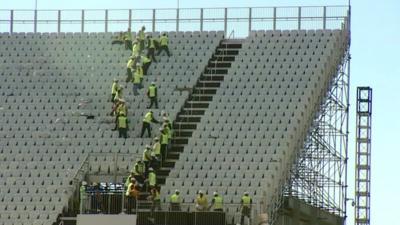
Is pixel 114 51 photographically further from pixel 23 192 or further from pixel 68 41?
pixel 23 192

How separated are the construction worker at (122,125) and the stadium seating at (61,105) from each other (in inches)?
7.6

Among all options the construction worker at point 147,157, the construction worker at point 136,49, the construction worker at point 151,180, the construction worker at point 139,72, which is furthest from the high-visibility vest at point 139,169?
the construction worker at point 136,49

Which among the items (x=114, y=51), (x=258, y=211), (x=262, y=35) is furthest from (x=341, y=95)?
(x=258, y=211)

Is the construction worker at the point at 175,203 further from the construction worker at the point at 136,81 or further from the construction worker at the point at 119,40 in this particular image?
the construction worker at the point at 119,40

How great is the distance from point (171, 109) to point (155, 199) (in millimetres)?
6605

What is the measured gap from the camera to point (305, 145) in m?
46.4

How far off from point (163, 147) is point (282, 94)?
4301 millimetres

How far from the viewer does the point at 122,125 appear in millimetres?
44062

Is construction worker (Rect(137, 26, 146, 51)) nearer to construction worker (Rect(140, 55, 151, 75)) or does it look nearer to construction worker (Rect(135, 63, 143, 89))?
construction worker (Rect(140, 55, 151, 75))

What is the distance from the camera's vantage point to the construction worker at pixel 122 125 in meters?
44.0

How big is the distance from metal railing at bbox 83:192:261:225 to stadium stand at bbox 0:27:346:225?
45 cm

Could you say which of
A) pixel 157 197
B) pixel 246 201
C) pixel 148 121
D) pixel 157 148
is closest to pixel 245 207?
pixel 246 201

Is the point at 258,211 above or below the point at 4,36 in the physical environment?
below

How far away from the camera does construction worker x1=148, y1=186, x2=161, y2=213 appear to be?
39.0 metres
